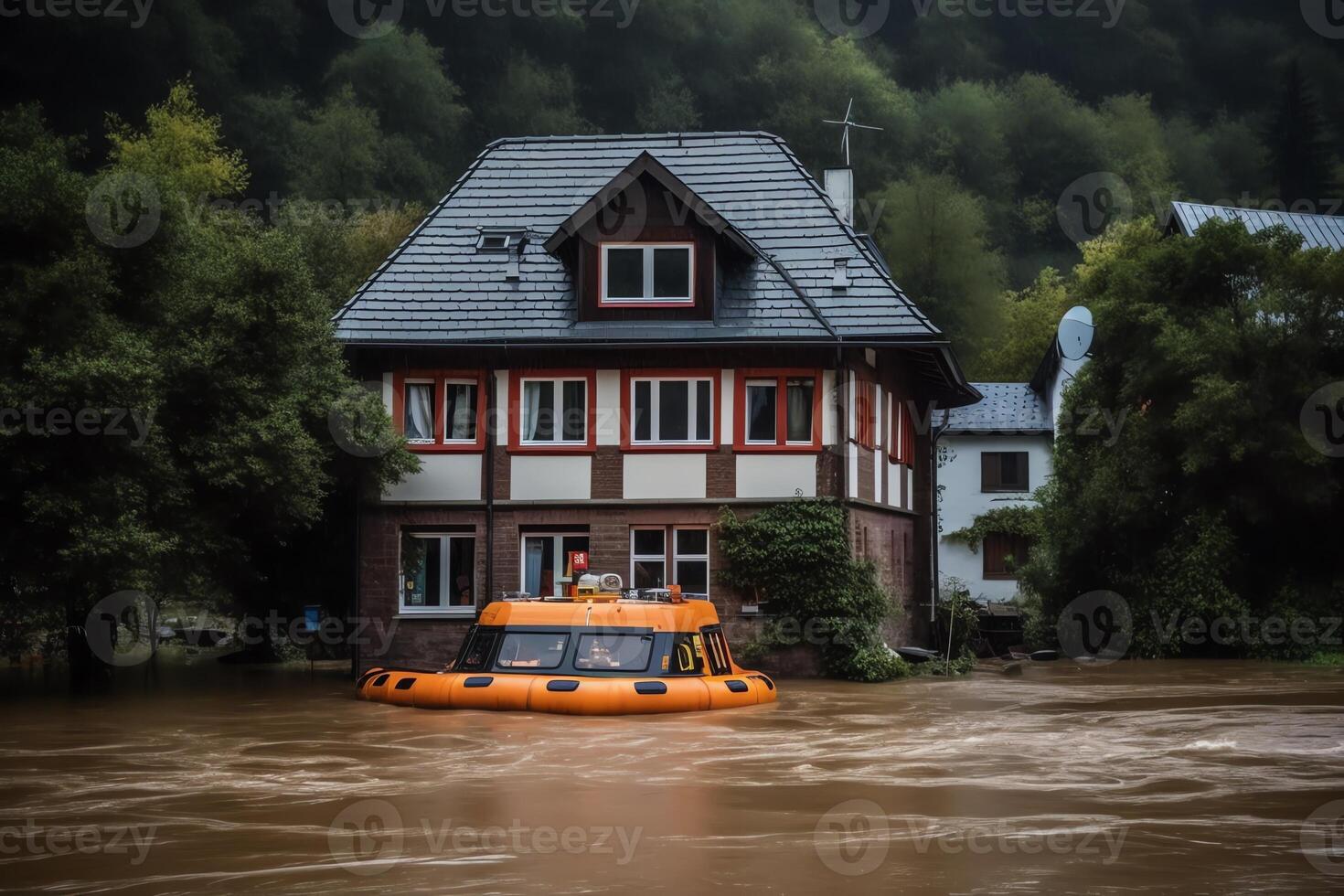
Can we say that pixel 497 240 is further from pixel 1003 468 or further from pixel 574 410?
pixel 1003 468

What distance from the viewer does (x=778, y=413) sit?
29.2m

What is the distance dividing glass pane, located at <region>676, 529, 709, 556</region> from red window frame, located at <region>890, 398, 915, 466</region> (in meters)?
5.98

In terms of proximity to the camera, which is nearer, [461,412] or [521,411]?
[521,411]

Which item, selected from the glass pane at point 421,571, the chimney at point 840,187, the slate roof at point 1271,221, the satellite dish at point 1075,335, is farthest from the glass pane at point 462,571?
the slate roof at point 1271,221

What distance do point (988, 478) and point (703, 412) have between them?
22815mm

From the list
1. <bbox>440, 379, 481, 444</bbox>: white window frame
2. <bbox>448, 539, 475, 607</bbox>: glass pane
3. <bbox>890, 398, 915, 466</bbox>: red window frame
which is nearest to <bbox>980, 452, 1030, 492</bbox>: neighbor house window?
<bbox>890, 398, 915, 466</bbox>: red window frame

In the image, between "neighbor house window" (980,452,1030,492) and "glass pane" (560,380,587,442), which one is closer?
"glass pane" (560,380,587,442)

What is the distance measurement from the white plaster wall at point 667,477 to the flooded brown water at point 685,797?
5.07 meters

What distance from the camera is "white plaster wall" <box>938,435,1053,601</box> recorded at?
164ft

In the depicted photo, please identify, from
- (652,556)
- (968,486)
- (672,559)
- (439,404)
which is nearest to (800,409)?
(672,559)

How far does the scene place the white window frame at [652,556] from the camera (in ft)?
95.8

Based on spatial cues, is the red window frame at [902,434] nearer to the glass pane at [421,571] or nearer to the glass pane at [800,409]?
the glass pane at [800,409]

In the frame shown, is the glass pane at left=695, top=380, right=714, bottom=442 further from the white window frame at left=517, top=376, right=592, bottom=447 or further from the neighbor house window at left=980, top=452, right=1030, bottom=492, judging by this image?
the neighbor house window at left=980, top=452, right=1030, bottom=492

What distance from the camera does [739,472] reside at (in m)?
29.1
